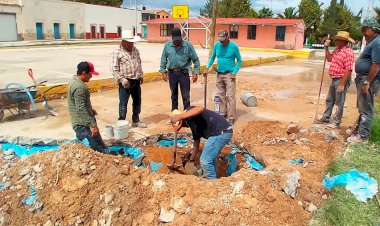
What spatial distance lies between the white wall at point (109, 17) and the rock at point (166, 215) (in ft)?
153

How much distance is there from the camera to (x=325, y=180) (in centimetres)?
394

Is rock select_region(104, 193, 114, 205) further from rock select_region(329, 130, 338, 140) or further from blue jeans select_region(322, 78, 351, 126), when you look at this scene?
blue jeans select_region(322, 78, 351, 126)

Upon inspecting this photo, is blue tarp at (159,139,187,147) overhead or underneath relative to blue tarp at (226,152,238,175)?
overhead

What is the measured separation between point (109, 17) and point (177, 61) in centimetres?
4622

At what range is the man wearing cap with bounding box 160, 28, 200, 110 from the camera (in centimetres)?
595

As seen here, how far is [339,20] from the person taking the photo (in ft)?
111

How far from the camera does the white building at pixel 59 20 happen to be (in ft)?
124

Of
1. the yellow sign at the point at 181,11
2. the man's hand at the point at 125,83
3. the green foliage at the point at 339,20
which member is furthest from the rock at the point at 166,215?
the green foliage at the point at 339,20

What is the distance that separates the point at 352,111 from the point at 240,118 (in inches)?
109

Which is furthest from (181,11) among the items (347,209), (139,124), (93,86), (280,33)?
(347,209)

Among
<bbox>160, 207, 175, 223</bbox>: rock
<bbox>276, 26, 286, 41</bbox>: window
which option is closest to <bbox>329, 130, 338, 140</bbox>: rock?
<bbox>160, 207, 175, 223</bbox>: rock

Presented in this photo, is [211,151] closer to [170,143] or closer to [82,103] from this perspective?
[170,143]

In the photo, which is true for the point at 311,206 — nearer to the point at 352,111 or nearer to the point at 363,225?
the point at 363,225

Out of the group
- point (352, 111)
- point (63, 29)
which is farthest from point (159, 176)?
point (63, 29)
